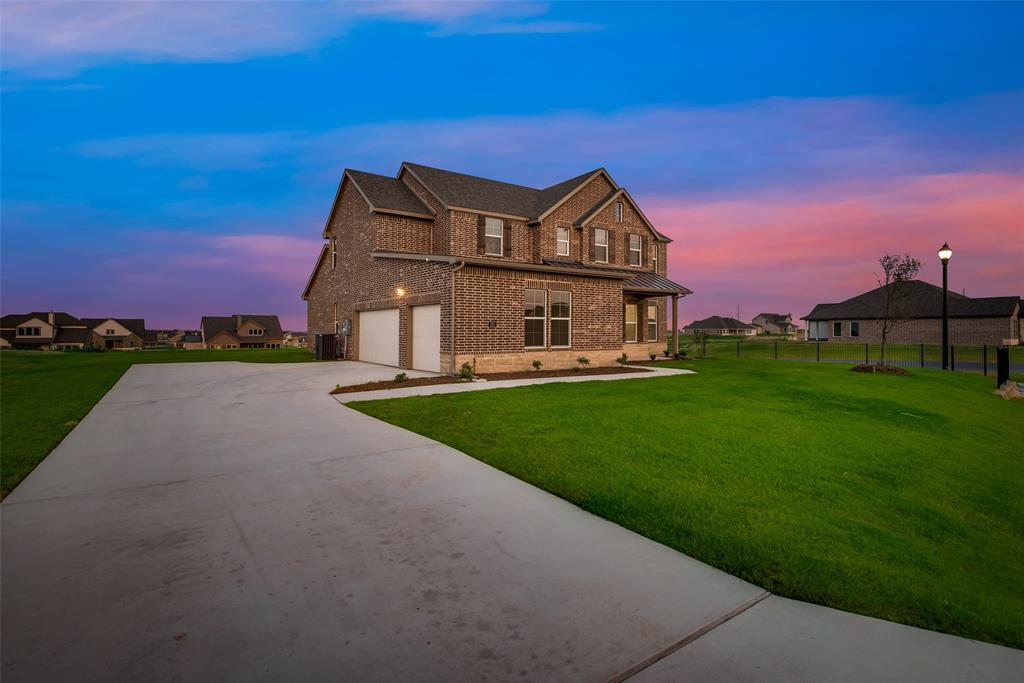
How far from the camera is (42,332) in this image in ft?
297

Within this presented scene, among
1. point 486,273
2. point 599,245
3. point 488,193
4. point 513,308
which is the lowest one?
point 513,308

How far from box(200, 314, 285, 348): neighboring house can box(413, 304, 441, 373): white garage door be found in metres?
97.1

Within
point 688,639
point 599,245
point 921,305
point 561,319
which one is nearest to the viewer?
point 688,639

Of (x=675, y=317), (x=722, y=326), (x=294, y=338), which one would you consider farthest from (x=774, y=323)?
(x=294, y=338)

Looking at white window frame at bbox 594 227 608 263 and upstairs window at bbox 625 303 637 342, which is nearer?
white window frame at bbox 594 227 608 263

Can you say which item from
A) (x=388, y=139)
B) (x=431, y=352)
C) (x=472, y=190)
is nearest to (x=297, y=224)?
(x=388, y=139)

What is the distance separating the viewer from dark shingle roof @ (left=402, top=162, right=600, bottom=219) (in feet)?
74.0

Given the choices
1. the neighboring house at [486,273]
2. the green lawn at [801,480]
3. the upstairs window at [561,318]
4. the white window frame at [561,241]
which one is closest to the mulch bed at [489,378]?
the neighboring house at [486,273]

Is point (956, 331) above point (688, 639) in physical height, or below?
above

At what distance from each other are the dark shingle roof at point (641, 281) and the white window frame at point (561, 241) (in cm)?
56

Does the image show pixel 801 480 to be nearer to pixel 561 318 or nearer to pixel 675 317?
pixel 561 318

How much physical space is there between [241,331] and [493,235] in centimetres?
9617

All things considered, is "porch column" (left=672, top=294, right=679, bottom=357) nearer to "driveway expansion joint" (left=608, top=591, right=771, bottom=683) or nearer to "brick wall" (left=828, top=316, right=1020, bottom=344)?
"driveway expansion joint" (left=608, top=591, right=771, bottom=683)

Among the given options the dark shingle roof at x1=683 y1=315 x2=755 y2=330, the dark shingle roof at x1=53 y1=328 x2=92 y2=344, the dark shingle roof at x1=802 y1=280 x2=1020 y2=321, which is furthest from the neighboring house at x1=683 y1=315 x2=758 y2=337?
the dark shingle roof at x1=53 y1=328 x2=92 y2=344
